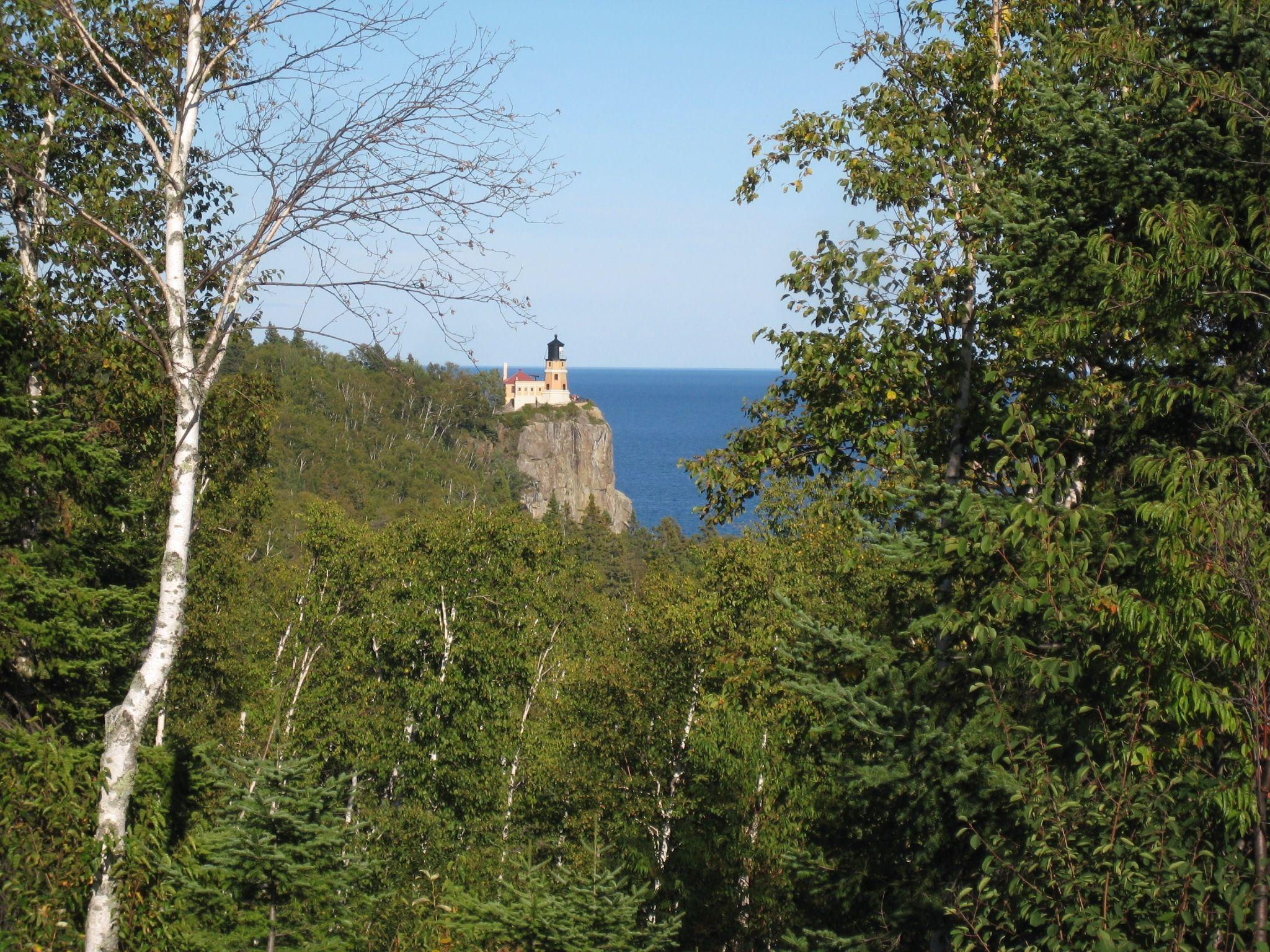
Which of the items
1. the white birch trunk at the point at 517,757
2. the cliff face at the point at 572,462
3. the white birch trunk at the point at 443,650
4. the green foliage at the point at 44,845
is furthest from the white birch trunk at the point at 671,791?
the cliff face at the point at 572,462

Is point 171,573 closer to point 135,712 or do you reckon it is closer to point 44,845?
point 135,712

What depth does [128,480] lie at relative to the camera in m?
10.3

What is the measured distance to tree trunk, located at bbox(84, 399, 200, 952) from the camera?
523 centimetres

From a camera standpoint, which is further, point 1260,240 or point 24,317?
point 24,317

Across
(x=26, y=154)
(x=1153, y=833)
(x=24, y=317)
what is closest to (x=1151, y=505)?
(x=1153, y=833)

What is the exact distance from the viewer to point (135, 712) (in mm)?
5250

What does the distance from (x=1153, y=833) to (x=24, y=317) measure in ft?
31.6

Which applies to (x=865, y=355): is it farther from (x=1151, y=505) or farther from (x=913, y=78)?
(x=1151, y=505)

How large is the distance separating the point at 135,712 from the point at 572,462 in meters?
118

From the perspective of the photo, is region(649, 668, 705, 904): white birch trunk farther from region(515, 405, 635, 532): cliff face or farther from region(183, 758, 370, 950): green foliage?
region(515, 405, 635, 532): cliff face

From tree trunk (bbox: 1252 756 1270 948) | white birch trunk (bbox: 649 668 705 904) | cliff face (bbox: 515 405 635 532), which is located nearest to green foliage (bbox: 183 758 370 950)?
tree trunk (bbox: 1252 756 1270 948)

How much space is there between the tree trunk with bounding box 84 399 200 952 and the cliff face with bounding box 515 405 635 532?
108 meters

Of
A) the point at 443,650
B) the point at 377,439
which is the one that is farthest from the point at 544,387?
the point at 443,650

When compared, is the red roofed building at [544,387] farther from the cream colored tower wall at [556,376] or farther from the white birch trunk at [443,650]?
the white birch trunk at [443,650]
